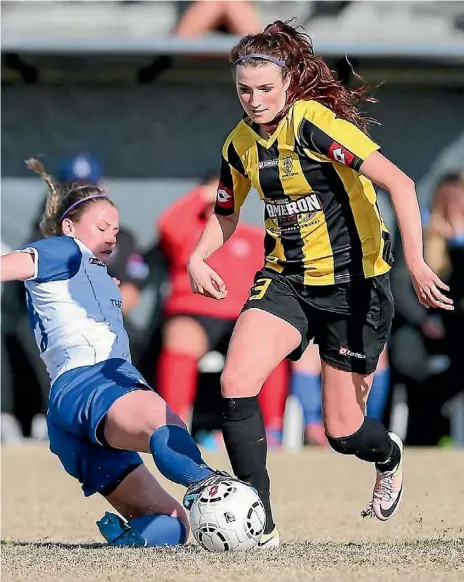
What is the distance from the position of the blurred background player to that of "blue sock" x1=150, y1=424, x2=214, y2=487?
4827 millimetres

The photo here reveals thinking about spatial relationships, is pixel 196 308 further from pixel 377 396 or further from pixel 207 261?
pixel 377 396

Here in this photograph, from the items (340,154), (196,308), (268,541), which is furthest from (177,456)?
(196,308)

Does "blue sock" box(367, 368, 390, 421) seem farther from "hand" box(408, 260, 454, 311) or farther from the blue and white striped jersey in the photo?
"hand" box(408, 260, 454, 311)

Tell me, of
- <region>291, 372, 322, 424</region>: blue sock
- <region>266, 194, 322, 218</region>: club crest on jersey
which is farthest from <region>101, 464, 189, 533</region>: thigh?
<region>291, 372, 322, 424</region>: blue sock

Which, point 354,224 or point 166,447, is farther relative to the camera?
point 354,224

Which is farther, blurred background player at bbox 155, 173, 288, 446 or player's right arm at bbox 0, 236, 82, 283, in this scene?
blurred background player at bbox 155, 173, 288, 446

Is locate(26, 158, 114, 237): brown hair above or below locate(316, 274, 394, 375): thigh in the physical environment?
above

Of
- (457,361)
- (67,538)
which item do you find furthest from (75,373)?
(457,361)

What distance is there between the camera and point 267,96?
4.48 meters

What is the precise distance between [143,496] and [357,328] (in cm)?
110

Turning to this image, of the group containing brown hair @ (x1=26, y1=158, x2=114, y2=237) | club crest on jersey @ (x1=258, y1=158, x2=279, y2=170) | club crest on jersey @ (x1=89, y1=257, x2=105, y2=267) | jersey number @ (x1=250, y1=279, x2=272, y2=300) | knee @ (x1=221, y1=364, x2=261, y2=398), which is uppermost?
club crest on jersey @ (x1=258, y1=158, x2=279, y2=170)

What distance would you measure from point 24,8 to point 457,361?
471cm

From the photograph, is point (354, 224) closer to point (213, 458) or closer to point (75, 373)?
point (75, 373)

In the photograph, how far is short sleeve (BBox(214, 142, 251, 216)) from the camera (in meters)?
4.79
